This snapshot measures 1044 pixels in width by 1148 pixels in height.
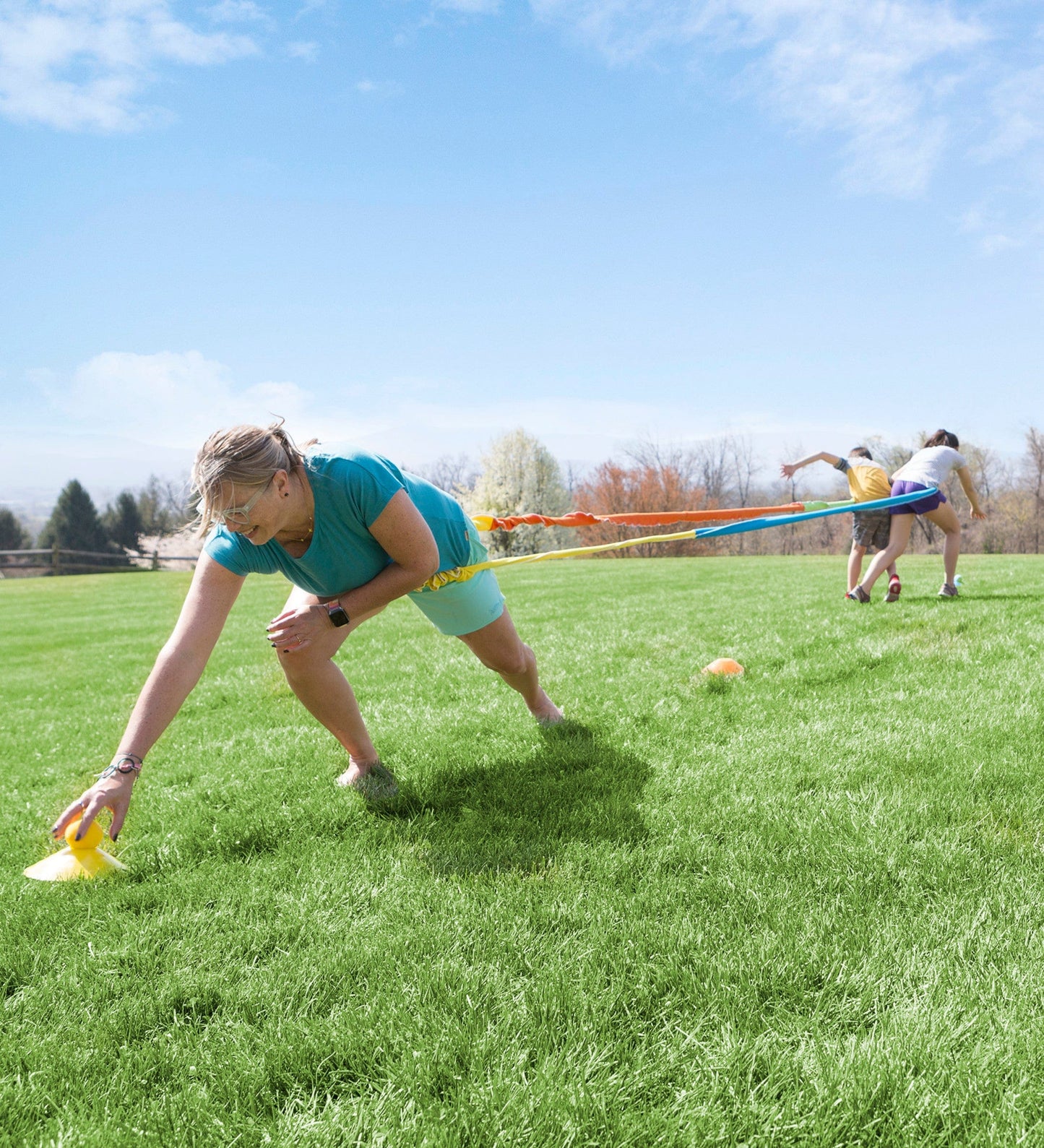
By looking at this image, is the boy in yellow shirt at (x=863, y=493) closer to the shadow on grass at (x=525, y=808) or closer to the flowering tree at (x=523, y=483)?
the shadow on grass at (x=525, y=808)

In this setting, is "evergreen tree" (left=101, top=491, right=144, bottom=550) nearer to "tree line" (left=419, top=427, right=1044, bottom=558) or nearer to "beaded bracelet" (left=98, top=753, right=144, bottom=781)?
"tree line" (left=419, top=427, right=1044, bottom=558)

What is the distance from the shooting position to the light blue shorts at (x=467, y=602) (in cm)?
360

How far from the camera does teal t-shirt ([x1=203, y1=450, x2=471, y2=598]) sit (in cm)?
292

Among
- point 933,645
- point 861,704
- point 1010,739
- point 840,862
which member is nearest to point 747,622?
point 933,645

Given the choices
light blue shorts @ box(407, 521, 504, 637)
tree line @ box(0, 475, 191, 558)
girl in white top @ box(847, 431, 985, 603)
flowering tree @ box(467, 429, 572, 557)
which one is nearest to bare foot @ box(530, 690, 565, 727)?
light blue shorts @ box(407, 521, 504, 637)

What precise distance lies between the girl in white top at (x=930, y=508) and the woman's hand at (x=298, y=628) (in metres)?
6.94

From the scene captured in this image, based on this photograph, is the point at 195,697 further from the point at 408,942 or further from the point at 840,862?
the point at 840,862

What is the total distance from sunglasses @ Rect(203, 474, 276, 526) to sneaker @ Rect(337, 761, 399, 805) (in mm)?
1466

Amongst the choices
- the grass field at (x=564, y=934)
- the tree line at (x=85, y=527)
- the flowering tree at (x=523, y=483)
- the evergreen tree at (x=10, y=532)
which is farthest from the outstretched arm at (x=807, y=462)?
the evergreen tree at (x=10, y=532)

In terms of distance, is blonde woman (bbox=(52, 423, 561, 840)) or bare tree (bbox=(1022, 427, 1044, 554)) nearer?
blonde woman (bbox=(52, 423, 561, 840))

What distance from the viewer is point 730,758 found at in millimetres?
3693

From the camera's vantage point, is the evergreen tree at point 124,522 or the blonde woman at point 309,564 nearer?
the blonde woman at point 309,564

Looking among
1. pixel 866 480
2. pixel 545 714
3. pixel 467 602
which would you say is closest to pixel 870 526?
pixel 866 480

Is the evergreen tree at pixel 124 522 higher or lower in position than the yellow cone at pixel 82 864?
higher
